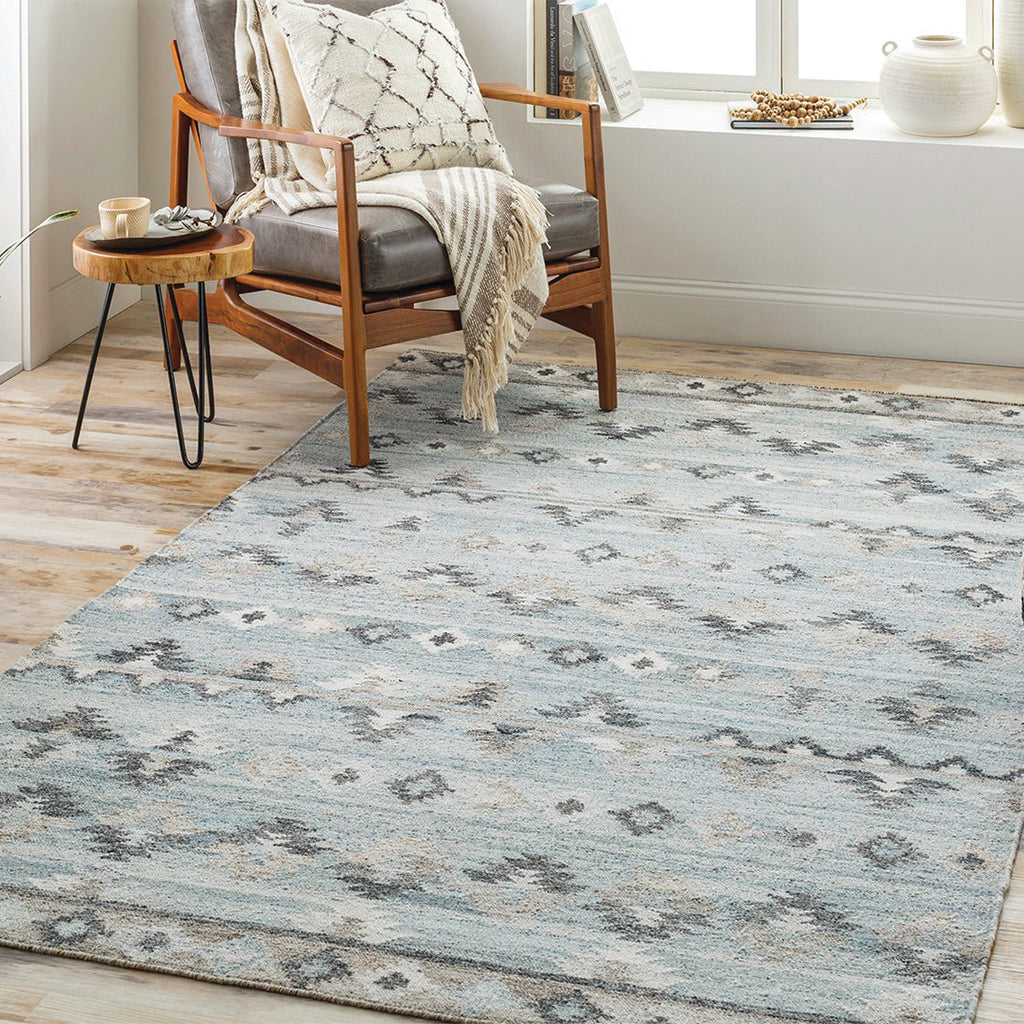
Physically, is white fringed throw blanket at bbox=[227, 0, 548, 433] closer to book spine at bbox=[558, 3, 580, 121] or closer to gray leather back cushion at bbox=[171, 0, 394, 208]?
gray leather back cushion at bbox=[171, 0, 394, 208]

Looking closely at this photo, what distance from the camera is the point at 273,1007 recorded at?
174 cm

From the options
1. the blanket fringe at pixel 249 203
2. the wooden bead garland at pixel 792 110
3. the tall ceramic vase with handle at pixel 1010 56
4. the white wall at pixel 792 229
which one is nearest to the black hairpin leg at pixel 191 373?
the blanket fringe at pixel 249 203

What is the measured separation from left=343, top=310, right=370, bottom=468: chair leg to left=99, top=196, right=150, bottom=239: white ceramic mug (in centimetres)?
45

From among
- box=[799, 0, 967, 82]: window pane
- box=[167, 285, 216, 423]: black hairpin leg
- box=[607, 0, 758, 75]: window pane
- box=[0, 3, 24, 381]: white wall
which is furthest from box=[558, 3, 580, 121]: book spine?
box=[0, 3, 24, 381]: white wall

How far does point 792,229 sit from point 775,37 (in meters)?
0.60

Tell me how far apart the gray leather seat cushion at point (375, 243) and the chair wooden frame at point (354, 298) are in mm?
32

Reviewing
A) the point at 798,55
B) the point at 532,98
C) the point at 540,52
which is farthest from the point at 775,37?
the point at 532,98

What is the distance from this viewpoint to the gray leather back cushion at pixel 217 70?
3.57 m

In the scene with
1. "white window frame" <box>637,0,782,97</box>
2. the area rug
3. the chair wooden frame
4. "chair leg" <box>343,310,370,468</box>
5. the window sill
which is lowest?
the area rug

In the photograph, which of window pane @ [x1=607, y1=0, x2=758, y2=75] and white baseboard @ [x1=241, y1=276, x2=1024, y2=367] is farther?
window pane @ [x1=607, y1=0, x2=758, y2=75]

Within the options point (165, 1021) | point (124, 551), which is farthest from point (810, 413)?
point (165, 1021)

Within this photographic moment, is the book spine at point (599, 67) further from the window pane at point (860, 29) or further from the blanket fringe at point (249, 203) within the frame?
the blanket fringe at point (249, 203)

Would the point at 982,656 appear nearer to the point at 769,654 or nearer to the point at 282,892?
the point at 769,654

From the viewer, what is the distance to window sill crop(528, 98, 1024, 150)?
395 centimetres
